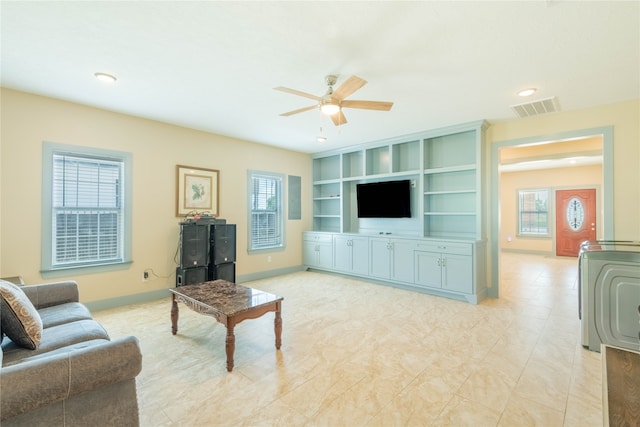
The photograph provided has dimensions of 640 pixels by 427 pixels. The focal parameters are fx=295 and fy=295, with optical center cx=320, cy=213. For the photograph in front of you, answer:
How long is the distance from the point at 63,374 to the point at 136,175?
345 centimetres

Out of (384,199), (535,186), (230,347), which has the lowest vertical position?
(230,347)

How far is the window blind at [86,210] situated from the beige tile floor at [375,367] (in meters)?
0.82

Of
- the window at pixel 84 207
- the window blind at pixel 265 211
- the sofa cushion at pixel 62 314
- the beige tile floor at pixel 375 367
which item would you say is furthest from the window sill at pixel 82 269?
the window blind at pixel 265 211

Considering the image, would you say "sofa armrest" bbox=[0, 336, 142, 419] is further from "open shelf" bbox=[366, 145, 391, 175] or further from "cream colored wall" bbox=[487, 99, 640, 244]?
"cream colored wall" bbox=[487, 99, 640, 244]

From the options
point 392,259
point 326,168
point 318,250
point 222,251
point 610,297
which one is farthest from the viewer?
point 326,168

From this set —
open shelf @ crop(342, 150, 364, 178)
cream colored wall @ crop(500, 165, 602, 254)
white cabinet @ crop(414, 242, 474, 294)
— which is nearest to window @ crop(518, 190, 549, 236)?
cream colored wall @ crop(500, 165, 602, 254)

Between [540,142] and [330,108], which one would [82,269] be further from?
[540,142]

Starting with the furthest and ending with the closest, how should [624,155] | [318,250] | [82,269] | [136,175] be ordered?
[318,250] < [136,175] < [82,269] < [624,155]

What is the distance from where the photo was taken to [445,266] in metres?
4.39

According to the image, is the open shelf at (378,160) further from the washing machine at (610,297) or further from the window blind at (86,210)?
the window blind at (86,210)

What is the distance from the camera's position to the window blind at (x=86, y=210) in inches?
143

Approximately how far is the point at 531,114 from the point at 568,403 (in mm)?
3522

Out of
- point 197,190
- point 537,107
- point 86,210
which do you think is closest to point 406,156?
point 537,107

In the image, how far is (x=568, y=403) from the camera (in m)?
1.96
